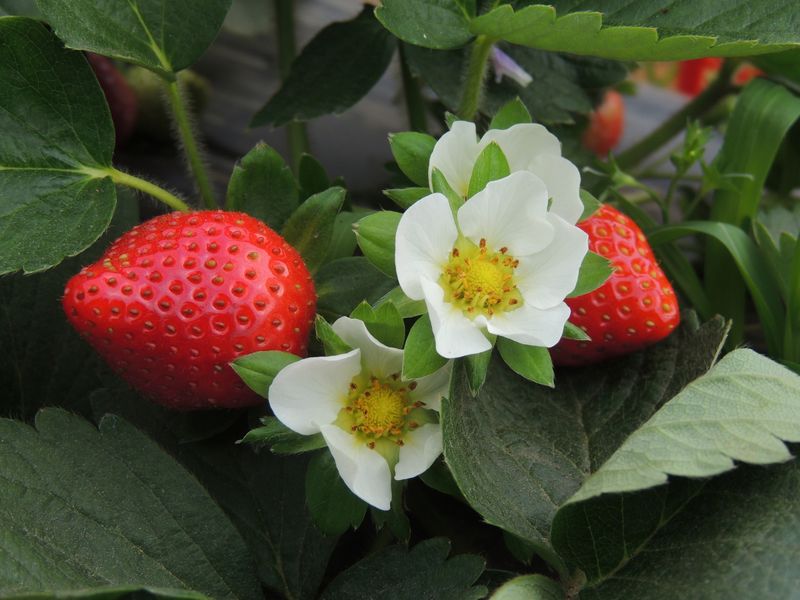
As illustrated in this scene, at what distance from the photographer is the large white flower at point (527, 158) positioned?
21.8 inches

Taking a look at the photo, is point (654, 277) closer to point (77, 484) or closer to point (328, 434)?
point (328, 434)

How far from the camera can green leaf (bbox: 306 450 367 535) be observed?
526 millimetres

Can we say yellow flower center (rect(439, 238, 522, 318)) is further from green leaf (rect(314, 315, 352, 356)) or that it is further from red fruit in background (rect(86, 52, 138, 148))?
red fruit in background (rect(86, 52, 138, 148))

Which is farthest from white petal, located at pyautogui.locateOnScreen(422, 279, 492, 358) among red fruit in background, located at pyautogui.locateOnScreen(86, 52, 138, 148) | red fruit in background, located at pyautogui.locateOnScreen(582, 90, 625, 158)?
red fruit in background, located at pyautogui.locateOnScreen(582, 90, 625, 158)

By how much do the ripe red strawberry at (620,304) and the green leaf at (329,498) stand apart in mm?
182

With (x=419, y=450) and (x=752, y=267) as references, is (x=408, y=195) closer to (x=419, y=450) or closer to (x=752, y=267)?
(x=419, y=450)

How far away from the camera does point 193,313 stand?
0.53 metres

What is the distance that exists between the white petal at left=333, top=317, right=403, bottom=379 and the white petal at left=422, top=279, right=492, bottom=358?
0.03 m

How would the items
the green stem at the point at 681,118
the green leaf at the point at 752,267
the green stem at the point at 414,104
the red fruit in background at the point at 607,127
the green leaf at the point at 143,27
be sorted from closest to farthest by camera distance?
the green leaf at the point at 143,27 → the green leaf at the point at 752,267 → the green stem at the point at 414,104 → the green stem at the point at 681,118 → the red fruit in background at the point at 607,127

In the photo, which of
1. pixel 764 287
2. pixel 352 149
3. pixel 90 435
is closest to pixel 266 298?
pixel 90 435

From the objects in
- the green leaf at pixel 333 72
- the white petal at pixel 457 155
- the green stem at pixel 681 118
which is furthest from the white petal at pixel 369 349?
the green stem at pixel 681 118

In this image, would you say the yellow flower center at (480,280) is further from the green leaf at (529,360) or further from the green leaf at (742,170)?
the green leaf at (742,170)

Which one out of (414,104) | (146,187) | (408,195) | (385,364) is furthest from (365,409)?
(414,104)

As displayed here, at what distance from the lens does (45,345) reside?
685 mm
